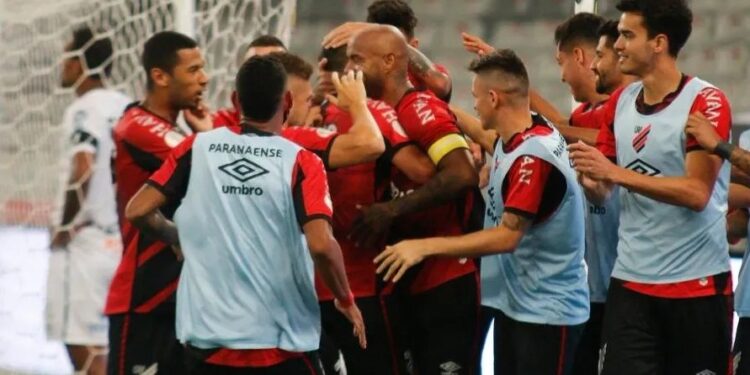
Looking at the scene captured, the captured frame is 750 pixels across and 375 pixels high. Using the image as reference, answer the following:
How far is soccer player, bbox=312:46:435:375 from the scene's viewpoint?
18.3 ft

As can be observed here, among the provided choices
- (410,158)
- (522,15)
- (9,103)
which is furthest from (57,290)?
(522,15)

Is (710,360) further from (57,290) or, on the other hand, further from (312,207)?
(57,290)

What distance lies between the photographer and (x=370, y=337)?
5.67 metres

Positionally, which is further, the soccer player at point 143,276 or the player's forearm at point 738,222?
the player's forearm at point 738,222

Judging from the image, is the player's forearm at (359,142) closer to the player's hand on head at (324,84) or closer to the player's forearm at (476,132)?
the player's hand on head at (324,84)

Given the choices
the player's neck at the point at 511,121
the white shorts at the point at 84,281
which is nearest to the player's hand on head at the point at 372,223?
the player's neck at the point at 511,121

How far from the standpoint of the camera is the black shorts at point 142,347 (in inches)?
219

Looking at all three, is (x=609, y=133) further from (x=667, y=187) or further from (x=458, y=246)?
(x=458, y=246)

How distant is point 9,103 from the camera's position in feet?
21.9

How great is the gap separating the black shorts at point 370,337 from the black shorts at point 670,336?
78 cm

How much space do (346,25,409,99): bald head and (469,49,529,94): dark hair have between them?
28cm

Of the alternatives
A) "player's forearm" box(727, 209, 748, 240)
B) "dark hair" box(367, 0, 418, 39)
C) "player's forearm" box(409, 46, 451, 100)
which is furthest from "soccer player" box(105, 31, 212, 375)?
"player's forearm" box(727, 209, 748, 240)

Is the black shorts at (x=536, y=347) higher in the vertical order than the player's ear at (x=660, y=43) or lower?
lower

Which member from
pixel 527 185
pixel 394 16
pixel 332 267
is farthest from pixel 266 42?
pixel 332 267
